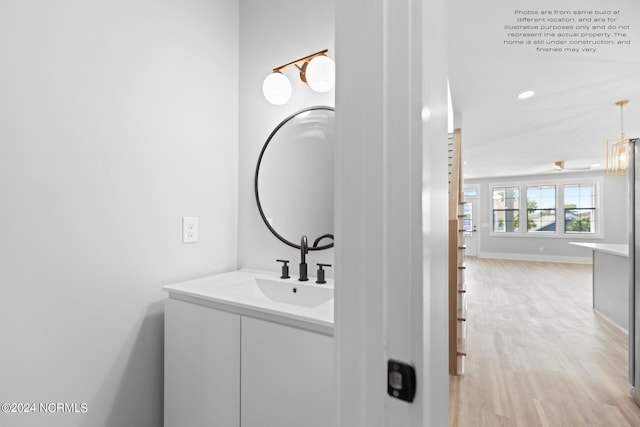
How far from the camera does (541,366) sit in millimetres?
2529

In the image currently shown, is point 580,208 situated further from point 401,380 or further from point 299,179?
point 401,380

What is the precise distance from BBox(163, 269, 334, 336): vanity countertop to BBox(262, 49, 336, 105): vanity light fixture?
2.90ft

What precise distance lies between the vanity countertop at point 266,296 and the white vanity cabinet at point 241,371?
0.02 meters

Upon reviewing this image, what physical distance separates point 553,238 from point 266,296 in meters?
9.67

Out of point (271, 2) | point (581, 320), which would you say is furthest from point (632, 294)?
point (271, 2)

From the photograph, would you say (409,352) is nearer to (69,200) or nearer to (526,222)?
(69,200)

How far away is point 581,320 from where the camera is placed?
3.67 m

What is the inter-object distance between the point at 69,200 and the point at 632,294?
3.22 m

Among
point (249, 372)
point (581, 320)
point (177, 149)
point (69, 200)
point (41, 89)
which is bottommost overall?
point (581, 320)

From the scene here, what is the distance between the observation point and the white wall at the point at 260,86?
1.48 meters

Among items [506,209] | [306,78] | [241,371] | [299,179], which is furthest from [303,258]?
[506,209]

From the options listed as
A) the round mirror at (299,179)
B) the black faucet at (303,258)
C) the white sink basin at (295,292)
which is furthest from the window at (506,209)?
the white sink basin at (295,292)

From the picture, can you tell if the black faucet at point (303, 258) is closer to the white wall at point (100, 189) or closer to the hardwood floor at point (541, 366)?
the white wall at point (100, 189)

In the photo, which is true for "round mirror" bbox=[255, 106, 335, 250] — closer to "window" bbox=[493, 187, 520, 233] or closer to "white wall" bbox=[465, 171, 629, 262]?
"white wall" bbox=[465, 171, 629, 262]
